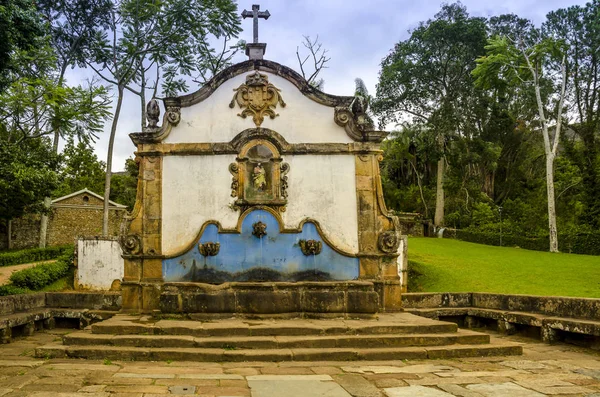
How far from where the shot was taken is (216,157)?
35.8ft

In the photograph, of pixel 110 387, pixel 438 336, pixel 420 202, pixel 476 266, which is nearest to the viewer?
pixel 110 387

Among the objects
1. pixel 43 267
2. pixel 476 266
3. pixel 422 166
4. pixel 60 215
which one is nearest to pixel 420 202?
pixel 422 166

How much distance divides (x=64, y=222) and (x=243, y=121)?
2304 centimetres

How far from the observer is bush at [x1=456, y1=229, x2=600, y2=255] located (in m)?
23.3

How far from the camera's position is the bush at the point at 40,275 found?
53.1 feet

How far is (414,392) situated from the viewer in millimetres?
5836

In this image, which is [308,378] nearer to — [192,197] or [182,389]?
[182,389]

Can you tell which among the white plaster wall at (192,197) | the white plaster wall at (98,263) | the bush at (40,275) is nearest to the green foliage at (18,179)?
the white plaster wall at (98,263)

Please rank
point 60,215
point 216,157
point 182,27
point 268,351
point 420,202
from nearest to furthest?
point 268,351
point 216,157
point 182,27
point 60,215
point 420,202

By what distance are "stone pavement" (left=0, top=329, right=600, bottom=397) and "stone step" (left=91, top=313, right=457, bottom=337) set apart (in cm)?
95

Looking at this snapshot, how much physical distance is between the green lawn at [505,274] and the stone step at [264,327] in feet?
18.6

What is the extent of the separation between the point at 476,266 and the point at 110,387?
46.3 ft

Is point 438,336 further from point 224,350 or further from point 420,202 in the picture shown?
point 420,202

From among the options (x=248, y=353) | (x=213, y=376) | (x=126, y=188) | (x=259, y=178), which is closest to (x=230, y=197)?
(x=259, y=178)
